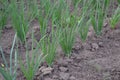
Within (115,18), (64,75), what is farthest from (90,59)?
(115,18)

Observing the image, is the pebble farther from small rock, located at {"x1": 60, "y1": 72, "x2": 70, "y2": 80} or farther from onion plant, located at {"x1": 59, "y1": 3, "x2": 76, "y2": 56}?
onion plant, located at {"x1": 59, "y1": 3, "x2": 76, "y2": 56}

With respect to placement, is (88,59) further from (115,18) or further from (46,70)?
(115,18)

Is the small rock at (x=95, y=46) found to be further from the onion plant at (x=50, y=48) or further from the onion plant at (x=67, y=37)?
Answer: the onion plant at (x=50, y=48)

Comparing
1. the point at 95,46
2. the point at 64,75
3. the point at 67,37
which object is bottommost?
the point at 64,75

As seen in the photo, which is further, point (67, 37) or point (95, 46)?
point (95, 46)

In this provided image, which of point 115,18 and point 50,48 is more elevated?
point 115,18

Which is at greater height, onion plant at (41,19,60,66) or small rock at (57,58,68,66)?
onion plant at (41,19,60,66)

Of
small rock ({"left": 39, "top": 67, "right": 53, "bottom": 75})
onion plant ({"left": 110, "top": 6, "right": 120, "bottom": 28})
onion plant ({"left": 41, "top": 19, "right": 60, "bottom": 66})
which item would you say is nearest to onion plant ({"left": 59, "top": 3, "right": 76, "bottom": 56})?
onion plant ({"left": 41, "top": 19, "right": 60, "bottom": 66})

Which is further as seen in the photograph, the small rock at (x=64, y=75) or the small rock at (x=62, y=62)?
the small rock at (x=62, y=62)

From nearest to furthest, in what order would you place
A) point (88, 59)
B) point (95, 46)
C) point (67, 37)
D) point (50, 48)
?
point (50, 48), point (67, 37), point (88, 59), point (95, 46)

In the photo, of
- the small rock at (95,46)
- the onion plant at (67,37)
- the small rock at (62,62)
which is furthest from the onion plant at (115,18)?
the small rock at (62,62)

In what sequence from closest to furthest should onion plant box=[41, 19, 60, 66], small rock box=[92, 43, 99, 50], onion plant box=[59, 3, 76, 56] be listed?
1. onion plant box=[41, 19, 60, 66]
2. onion plant box=[59, 3, 76, 56]
3. small rock box=[92, 43, 99, 50]

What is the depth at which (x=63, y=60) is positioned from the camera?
2.14 m

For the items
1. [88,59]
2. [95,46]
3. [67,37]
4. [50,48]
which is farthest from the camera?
[95,46]
